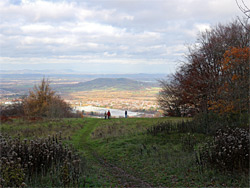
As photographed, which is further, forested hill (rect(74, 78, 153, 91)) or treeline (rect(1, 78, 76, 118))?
forested hill (rect(74, 78, 153, 91))

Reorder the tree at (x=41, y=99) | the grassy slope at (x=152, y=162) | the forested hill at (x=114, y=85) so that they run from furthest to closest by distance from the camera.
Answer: the forested hill at (x=114, y=85), the tree at (x=41, y=99), the grassy slope at (x=152, y=162)

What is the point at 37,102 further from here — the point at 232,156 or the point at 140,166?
the point at 232,156

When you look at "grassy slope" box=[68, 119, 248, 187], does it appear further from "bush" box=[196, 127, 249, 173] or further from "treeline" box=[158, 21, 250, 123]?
"treeline" box=[158, 21, 250, 123]

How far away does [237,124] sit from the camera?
Result: 1163cm

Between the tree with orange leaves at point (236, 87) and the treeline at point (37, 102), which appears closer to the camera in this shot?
the tree with orange leaves at point (236, 87)

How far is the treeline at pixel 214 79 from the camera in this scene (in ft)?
43.9

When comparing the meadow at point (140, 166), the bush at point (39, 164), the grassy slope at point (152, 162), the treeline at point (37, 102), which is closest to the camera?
the bush at point (39, 164)

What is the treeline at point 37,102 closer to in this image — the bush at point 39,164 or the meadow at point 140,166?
the meadow at point 140,166

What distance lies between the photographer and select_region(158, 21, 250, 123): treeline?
43.9ft

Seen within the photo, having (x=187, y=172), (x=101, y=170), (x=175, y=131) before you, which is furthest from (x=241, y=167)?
(x=175, y=131)

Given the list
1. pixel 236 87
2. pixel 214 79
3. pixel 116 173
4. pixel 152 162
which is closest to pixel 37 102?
pixel 214 79

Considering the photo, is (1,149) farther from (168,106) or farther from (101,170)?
(168,106)

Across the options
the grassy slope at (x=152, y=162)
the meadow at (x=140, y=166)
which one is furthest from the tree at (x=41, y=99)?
the meadow at (x=140, y=166)

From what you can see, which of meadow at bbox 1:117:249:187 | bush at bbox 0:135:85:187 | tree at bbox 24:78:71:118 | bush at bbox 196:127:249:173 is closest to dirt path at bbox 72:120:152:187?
meadow at bbox 1:117:249:187
